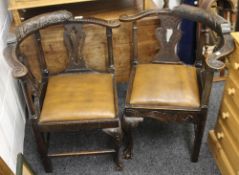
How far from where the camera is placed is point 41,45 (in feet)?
5.43

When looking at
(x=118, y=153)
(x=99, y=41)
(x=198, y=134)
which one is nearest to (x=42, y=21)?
(x=99, y=41)

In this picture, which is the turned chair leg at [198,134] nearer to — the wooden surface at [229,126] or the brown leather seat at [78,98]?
the wooden surface at [229,126]

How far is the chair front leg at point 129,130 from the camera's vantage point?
1.53 metres

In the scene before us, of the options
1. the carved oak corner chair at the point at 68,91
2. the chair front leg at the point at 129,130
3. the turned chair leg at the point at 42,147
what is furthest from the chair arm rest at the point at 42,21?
the chair front leg at the point at 129,130

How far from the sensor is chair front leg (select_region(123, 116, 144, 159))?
1.53m

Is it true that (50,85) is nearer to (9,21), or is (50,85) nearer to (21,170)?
(21,170)

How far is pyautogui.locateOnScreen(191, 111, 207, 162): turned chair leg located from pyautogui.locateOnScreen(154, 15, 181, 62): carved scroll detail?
1.28 ft

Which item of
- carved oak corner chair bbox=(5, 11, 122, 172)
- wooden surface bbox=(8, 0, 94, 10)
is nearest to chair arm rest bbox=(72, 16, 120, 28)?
carved oak corner chair bbox=(5, 11, 122, 172)

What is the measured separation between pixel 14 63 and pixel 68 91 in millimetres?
342

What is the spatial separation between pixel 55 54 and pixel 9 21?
15.0 inches

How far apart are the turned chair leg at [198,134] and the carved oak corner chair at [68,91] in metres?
0.40

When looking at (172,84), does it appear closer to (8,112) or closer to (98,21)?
(98,21)

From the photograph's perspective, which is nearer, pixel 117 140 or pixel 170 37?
pixel 117 140

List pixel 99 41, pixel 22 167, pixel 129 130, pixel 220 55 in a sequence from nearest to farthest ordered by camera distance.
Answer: pixel 220 55, pixel 22 167, pixel 129 130, pixel 99 41
